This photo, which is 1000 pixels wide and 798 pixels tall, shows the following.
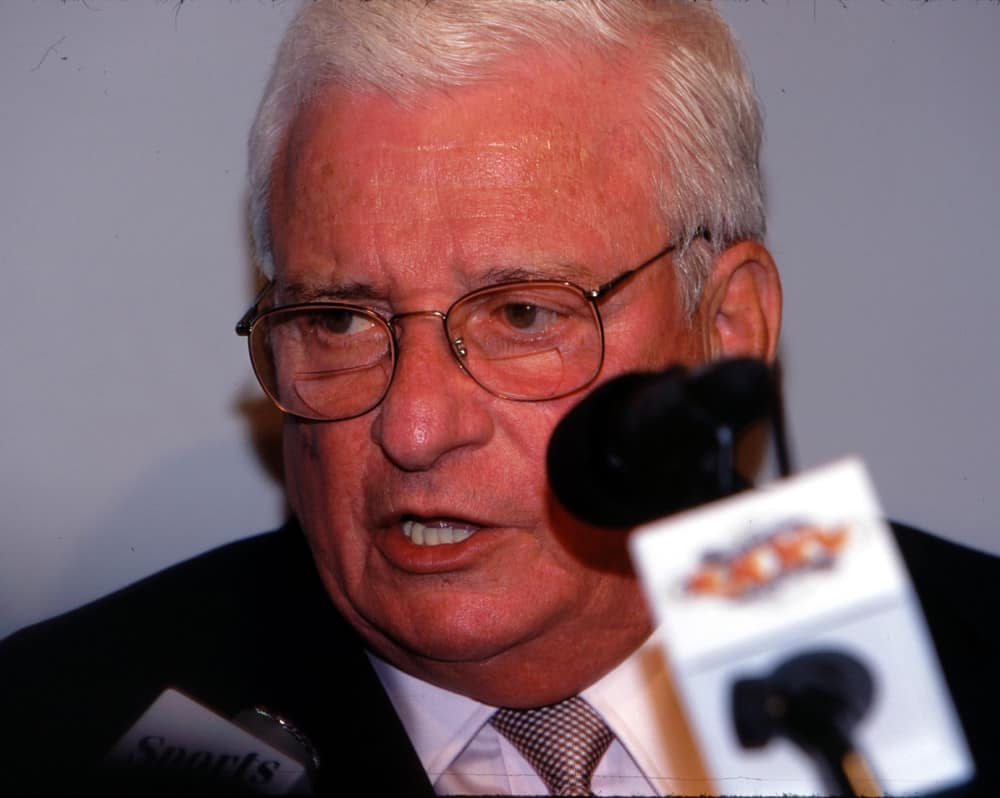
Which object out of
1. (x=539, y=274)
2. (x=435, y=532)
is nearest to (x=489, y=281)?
(x=539, y=274)

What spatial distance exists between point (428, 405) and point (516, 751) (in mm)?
500

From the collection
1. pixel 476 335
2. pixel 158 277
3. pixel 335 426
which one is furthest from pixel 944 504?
pixel 158 277

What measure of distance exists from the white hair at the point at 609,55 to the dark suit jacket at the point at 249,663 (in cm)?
49

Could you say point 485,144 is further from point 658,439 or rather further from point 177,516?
point 177,516

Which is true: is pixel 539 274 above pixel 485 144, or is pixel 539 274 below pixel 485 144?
below

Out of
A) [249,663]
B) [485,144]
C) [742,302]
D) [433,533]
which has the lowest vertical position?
[249,663]

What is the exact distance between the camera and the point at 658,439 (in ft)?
2.95

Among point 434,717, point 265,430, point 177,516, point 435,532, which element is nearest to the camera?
point 435,532

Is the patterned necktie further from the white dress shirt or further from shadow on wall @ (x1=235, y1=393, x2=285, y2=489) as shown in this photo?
shadow on wall @ (x1=235, y1=393, x2=285, y2=489)

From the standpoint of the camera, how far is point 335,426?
60.9 inches

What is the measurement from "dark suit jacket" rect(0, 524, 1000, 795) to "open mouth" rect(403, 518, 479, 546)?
0.70ft

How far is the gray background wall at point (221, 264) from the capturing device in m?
1.49

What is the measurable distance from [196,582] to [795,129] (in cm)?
115

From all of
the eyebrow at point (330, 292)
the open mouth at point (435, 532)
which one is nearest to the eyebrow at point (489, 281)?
the eyebrow at point (330, 292)
